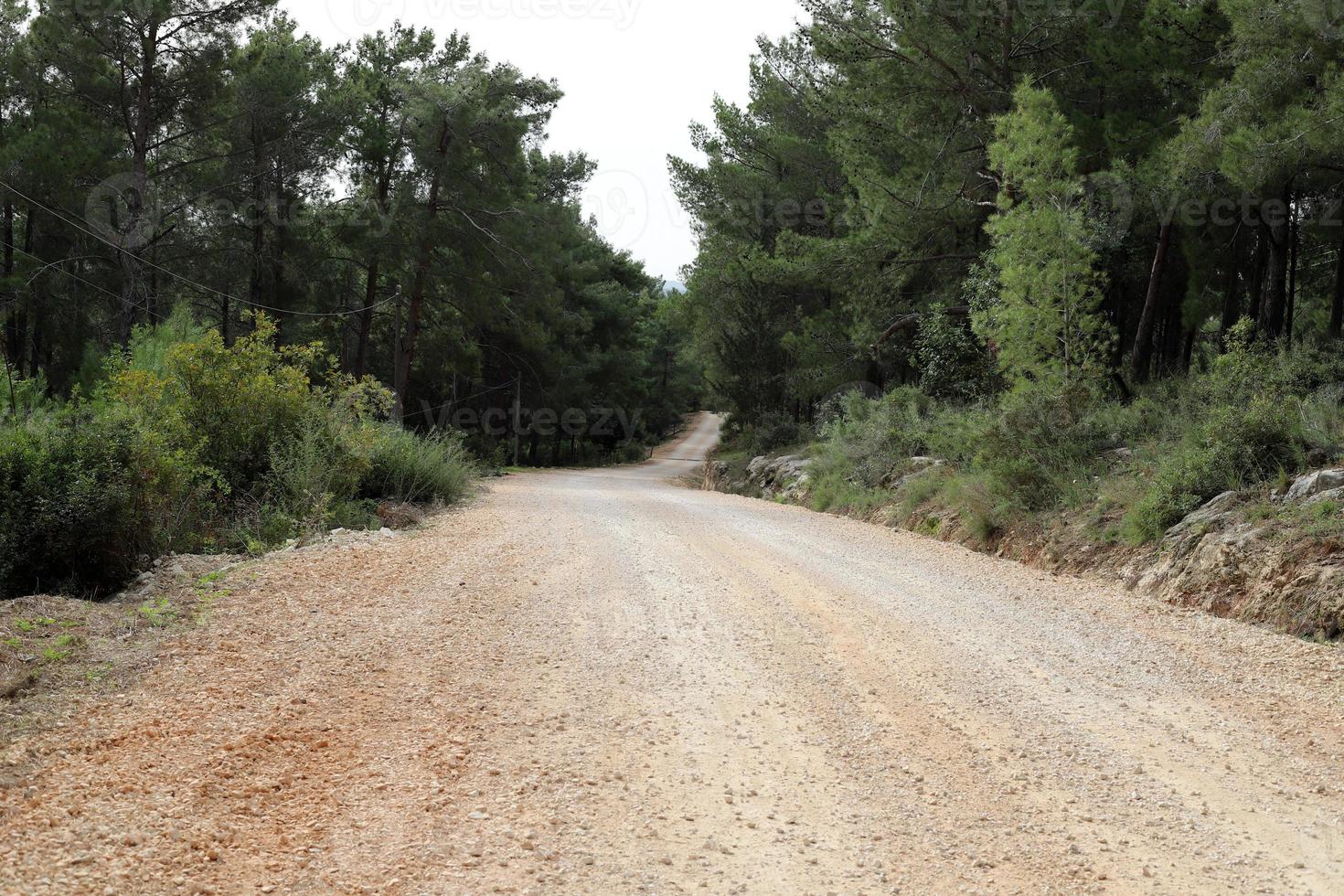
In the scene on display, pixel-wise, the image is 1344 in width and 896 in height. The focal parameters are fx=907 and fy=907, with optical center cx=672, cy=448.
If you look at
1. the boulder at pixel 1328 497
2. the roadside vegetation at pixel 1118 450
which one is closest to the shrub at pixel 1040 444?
the roadside vegetation at pixel 1118 450

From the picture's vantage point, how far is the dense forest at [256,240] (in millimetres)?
10906

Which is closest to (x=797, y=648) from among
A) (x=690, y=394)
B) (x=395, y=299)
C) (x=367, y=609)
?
(x=367, y=609)

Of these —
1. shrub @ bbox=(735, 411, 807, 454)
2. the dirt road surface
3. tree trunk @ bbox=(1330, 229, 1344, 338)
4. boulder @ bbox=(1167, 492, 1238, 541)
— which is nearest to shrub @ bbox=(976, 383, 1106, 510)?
boulder @ bbox=(1167, 492, 1238, 541)

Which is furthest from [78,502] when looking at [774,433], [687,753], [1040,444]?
[774,433]

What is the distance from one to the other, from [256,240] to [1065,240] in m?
24.5

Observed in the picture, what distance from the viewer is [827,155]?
2877cm

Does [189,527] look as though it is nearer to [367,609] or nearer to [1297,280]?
[367,609]

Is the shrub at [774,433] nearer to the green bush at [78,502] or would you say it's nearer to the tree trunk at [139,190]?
the tree trunk at [139,190]

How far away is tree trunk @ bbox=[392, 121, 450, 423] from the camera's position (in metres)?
28.7

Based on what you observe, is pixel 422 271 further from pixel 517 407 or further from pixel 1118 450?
pixel 1118 450

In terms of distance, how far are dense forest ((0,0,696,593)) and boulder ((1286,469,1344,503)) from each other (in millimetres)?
9324

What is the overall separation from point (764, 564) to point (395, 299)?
25147 mm

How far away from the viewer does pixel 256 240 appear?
28453 mm

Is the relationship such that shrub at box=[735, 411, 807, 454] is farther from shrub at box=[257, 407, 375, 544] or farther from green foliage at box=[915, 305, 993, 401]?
shrub at box=[257, 407, 375, 544]
